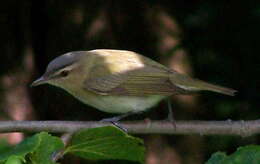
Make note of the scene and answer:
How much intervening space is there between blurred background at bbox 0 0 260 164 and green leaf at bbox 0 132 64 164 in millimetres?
2865

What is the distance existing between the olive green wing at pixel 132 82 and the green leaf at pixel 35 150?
1.68 metres

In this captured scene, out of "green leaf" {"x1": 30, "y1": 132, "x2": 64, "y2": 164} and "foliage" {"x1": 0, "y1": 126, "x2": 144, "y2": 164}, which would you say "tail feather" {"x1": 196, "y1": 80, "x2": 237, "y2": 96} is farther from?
"green leaf" {"x1": 30, "y1": 132, "x2": 64, "y2": 164}

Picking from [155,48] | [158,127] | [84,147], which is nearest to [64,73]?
[158,127]

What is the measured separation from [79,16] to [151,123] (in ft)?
9.29

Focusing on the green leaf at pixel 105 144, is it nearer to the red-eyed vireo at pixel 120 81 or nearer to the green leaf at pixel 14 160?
the green leaf at pixel 14 160

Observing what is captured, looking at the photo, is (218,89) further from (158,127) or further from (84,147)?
(84,147)

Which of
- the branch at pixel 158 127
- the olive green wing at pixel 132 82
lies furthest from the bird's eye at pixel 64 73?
the branch at pixel 158 127

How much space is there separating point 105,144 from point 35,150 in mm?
217

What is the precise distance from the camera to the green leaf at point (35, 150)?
4.25 ft

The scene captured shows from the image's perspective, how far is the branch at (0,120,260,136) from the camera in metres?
1.89

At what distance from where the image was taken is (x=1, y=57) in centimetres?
501

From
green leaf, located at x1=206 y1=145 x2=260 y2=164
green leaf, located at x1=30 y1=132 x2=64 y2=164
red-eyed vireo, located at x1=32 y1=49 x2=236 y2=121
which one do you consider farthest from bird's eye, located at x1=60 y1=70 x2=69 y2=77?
green leaf, located at x1=206 y1=145 x2=260 y2=164

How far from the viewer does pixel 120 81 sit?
324cm

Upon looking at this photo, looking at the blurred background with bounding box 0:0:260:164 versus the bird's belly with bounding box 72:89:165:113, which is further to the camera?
the blurred background with bounding box 0:0:260:164
